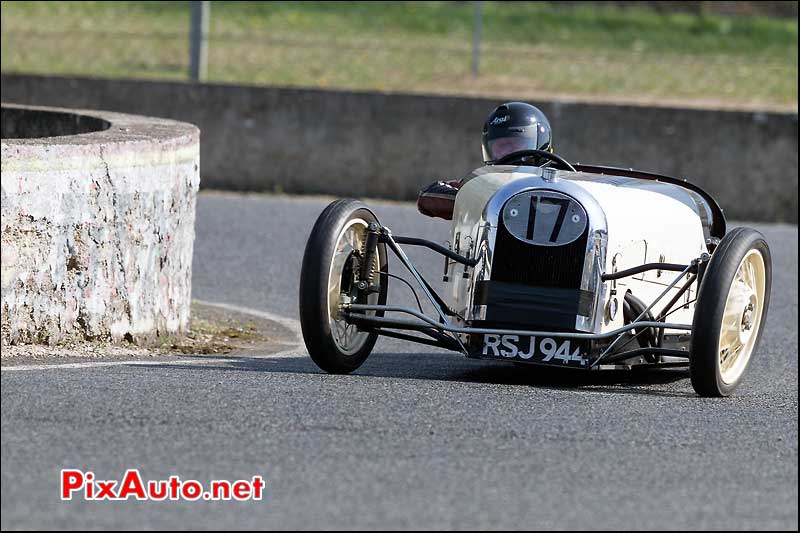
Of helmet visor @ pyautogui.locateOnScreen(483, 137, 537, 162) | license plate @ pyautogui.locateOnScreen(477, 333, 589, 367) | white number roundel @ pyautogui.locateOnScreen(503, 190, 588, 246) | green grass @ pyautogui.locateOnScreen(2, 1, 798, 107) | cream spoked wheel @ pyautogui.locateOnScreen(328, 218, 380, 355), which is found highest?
green grass @ pyautogui.locateOnScreen(2, 1, 798, 107)

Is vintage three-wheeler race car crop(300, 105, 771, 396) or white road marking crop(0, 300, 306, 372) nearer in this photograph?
white road marking crop(0, 300, 306, 372)

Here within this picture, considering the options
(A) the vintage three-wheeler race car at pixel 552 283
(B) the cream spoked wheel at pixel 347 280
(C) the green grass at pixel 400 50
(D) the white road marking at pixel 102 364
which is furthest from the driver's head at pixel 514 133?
(C) the green grass at pixel 400 50

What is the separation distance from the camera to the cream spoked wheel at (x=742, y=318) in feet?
22.0

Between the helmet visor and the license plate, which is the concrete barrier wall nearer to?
the helmet visor

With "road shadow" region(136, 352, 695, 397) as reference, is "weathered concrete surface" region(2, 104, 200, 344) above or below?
above

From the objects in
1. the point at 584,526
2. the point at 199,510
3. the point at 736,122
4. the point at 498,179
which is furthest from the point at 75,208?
the point at 736,122

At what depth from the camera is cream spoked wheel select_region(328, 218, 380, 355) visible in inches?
268

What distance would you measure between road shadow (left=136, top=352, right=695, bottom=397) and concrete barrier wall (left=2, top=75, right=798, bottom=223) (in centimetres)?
623

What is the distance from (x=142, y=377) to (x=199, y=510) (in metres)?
1.83

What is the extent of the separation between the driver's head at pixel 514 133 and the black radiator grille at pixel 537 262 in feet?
3.74

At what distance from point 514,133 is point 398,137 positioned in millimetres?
6609

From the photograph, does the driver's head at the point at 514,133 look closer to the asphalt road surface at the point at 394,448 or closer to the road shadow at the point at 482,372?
the road shadow at the point at 482,372

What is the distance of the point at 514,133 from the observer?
7773 mm

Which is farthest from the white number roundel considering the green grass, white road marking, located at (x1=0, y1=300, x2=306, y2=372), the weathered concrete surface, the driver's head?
the green grass
